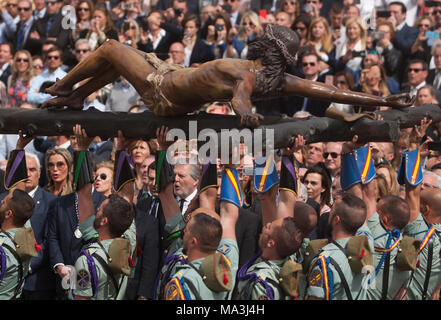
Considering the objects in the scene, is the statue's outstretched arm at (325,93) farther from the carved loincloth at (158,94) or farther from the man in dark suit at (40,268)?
the man in dark suit at (40,268)

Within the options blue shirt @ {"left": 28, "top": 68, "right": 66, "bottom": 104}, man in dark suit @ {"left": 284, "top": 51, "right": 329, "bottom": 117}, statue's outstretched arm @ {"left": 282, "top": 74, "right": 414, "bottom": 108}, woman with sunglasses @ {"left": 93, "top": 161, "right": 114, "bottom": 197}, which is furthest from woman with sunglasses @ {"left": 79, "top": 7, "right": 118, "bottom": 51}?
statue's outstretched arm @ {"left": 282, "top": 74, "right": 414, "bottom": 108}

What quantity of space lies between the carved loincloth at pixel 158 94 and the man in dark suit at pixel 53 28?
20.7 ft

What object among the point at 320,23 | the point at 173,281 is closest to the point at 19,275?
the point at 173,281

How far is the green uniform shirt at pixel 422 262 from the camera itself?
22.1ft

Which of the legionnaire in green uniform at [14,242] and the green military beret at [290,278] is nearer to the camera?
the green military beret at [290,278]

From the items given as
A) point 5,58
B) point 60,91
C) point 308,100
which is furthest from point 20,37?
point 60,91

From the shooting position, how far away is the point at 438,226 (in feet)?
22.9

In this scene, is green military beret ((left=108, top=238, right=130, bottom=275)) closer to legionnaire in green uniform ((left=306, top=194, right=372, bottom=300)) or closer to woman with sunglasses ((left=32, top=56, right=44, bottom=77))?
legionnaire in green uniform ((left=306, top=194, right=372, bottom=300))

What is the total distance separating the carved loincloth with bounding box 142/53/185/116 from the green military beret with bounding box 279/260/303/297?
5.09ft

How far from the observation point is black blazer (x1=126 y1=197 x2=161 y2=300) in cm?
698

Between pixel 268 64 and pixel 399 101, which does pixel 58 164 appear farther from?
pixel 399 101

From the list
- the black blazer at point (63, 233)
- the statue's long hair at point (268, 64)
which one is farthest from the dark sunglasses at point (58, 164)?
the statue's long hair at point (268, 64)

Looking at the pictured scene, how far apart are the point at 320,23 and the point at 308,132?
18.2 ft
